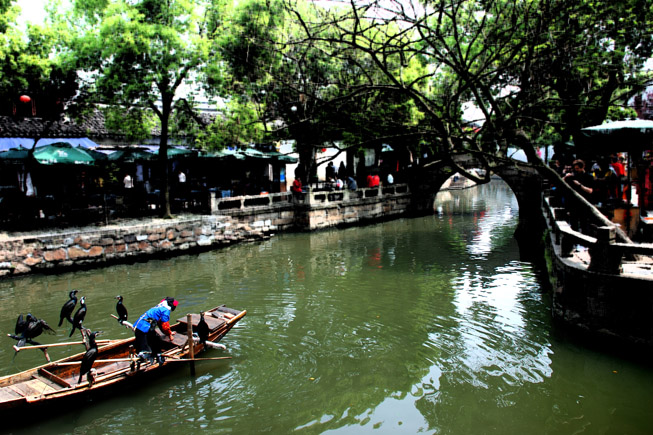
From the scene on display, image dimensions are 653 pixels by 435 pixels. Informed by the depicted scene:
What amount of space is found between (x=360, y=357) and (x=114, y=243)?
33.6 feet

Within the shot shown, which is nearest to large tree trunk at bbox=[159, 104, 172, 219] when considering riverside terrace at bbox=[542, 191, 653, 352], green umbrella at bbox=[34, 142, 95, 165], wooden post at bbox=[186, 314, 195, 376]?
green umbrella at bbox=[34, 142, 95, 165]

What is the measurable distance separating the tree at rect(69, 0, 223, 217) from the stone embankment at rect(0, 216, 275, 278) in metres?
4.23

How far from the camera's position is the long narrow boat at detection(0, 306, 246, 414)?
623cm

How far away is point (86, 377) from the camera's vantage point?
683 centimetres

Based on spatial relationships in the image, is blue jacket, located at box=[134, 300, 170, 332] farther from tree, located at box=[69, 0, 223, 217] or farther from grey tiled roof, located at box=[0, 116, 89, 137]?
grey tiled roof, located at box=[0, 116, 89, 137]

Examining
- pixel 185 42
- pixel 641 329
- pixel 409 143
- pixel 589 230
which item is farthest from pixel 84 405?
pixel 409 143

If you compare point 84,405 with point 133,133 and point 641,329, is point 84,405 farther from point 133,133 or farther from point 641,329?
point 133,133

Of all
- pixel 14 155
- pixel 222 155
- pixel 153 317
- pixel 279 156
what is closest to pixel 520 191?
pixel 279 156

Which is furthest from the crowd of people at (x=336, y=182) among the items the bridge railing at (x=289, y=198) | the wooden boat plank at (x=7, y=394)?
the wooden boat plank at (x=7, y=394)

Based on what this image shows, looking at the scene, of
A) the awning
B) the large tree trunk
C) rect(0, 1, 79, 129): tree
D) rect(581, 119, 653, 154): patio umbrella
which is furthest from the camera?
the awning

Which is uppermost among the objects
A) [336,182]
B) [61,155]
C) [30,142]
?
[30,142]

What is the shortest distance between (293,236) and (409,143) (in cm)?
640

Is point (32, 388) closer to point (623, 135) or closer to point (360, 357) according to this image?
point (360, 357)

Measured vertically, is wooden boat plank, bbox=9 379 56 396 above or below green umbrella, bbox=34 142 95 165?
below
